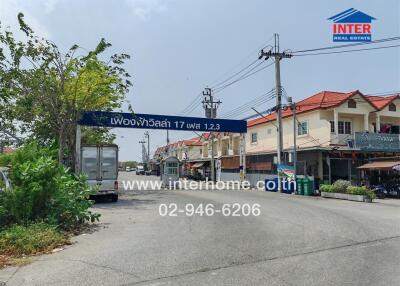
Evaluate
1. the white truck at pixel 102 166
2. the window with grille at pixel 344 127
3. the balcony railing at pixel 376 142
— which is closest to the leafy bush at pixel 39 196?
the white truck at pixel 102 166

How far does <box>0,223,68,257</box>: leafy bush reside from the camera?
8.97 m

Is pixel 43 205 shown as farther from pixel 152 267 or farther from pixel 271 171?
pixel 271 171

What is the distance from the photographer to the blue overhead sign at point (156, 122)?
26.4m

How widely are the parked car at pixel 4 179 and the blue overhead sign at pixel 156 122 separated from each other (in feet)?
41.2

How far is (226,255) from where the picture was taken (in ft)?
27.4

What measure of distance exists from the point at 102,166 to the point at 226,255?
50.2 feet

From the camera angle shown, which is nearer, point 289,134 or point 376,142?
point 376,142

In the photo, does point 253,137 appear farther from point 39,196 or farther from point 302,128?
point 39,196

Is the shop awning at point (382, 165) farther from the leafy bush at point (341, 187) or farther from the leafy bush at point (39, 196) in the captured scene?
the leafy bush at point (39, 196)

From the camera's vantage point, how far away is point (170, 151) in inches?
3593

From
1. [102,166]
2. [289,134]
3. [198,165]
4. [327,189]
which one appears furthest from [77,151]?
[198,165]

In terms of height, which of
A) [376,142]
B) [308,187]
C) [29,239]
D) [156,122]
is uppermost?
[156,122]

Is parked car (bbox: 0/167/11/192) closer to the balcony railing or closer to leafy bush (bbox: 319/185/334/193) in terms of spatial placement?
leafy bush (bbox: 319/185/334/193)

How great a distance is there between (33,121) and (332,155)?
2153 centimetres
